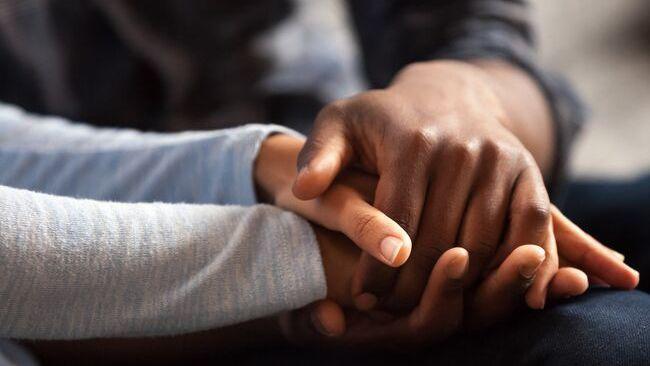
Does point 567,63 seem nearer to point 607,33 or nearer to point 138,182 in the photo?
point 607,33

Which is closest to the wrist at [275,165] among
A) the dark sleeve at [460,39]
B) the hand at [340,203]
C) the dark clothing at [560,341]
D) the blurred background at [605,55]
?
the hand at [340,203]

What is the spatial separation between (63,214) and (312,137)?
0.13 metres

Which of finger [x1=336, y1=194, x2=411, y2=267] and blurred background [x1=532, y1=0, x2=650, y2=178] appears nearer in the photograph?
finger [x1=336, y1=194, x2=411, y2=267]

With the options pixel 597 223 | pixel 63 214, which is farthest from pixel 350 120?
pixel 597 223

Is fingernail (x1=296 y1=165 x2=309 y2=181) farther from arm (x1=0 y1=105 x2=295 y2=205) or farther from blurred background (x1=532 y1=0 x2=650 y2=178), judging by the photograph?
blurred background (x1=532 y1=0 x2=650 y2=178)

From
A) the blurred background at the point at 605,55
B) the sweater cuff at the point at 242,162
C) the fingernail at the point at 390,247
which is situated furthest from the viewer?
the blurred background at the point at 605,55

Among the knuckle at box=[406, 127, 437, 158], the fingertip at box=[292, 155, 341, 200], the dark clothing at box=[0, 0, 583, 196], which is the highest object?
the knuckle at box=[406, 127, 437, 158]

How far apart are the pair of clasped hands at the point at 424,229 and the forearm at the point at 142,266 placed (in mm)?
25

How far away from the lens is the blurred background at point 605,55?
3.39 ft

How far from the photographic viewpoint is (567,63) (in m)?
1.12

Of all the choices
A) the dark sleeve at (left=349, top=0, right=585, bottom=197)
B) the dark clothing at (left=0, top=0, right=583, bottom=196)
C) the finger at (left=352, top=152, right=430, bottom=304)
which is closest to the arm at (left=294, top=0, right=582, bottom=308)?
the finger at (left=352, top=152, right=430, bottom=304)

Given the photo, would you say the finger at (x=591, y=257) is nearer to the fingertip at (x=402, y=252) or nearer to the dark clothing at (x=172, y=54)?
the fingertip at (x=402, y=252)

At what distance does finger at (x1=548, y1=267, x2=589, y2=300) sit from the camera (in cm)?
38

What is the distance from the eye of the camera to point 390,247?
350mm
